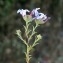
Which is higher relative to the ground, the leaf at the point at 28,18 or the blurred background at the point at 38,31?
the blurred background at the point at 38,31

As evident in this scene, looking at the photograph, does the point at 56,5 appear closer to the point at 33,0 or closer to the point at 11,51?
the point at 33,0

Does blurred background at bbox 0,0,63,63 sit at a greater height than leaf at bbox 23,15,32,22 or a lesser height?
A: greater

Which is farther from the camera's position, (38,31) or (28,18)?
(38,31)

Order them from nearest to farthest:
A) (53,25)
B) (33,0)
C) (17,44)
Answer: (17,44) < (33,0) < (53,25)

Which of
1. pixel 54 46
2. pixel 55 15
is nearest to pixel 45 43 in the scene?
pixel 54 46

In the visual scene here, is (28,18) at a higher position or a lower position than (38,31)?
lower

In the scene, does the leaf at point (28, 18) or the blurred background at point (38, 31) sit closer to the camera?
the leaf at point (28, 18)

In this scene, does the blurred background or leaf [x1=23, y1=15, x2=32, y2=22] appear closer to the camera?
leaf [x1=23, y1=15, x2=32, y2=22]

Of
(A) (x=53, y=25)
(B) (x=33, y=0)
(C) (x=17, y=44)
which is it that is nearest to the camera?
(C) (x=17, y=44)
